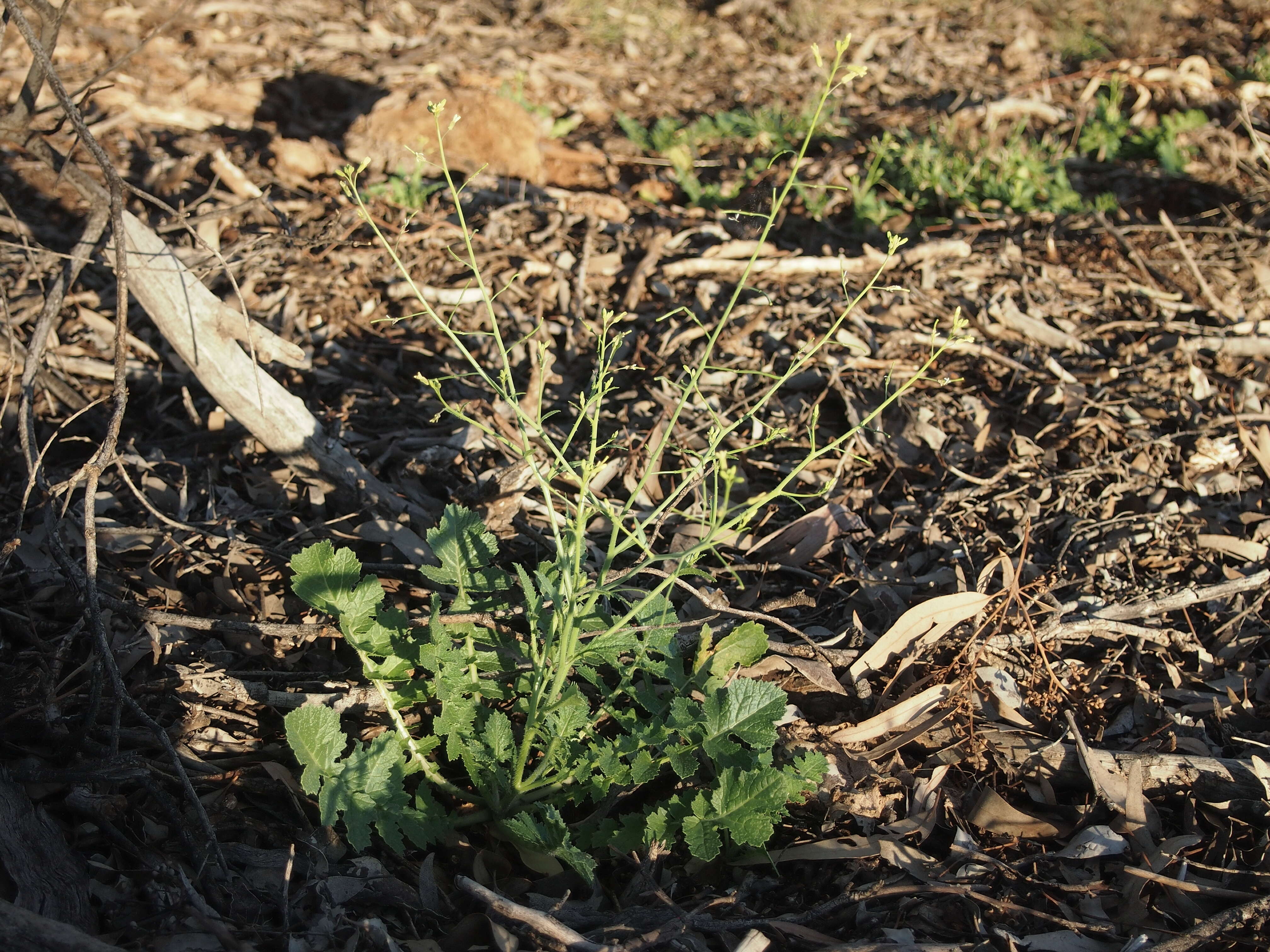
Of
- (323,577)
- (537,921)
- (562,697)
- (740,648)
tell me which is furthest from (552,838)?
(323,577)

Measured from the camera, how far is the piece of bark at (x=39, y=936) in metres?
1.45

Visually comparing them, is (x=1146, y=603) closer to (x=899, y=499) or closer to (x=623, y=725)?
(x=899, y=499)

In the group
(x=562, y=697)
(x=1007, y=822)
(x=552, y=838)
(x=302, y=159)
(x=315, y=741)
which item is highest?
(x=302, y=159)

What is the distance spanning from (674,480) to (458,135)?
2350mm

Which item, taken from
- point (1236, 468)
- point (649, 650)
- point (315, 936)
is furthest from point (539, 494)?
point (1236, 468)

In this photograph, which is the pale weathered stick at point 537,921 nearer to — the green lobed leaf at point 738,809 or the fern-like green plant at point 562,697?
the fern-like green plant at point 562,697

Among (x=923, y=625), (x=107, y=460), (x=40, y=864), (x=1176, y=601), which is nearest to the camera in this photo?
(x=40, y=864)

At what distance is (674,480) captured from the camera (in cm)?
295

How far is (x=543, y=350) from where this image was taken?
68.5 inches

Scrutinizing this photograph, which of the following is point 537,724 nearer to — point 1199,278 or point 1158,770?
point 1158,770

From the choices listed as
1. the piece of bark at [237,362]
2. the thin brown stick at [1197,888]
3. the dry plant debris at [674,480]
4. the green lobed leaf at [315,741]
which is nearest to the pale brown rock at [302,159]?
the dry plant debris at [674,480]

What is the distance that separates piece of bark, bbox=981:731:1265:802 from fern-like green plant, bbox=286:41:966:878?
686 mm

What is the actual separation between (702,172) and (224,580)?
10.4ft

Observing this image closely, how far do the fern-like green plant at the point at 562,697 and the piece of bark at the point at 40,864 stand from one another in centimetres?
44
